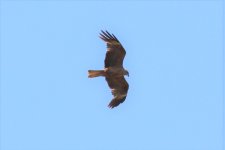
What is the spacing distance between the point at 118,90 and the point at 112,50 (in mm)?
1884

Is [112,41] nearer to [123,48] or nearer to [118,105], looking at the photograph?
[123,48]

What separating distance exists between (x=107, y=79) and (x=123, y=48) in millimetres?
1410

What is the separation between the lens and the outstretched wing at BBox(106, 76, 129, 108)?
31766 mm

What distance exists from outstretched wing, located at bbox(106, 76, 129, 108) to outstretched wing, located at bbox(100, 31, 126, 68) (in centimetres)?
109

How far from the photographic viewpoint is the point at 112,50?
1203 inches

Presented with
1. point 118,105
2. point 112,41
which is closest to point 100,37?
point 112,41

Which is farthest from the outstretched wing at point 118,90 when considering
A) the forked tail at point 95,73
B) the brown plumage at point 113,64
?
the forked tail at point 95,73

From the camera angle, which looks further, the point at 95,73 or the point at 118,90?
the point at 118,90

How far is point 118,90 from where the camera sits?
105 ft

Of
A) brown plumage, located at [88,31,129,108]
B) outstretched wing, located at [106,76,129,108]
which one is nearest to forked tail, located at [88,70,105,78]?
brown plumage, located at [88,31,129,108]

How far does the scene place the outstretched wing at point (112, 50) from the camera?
100 ft

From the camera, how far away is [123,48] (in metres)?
30.6

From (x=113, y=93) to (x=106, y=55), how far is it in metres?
1.75

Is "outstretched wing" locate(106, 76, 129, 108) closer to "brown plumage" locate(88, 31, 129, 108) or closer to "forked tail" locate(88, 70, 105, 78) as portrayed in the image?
"brown plumage" locate(88, 31, 129, 108)
